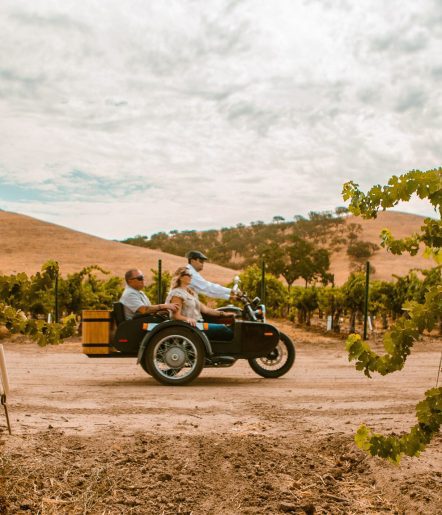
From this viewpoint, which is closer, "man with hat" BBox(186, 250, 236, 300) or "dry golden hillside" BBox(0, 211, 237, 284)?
"man with hat" BBox(186, 250, 236, 300)

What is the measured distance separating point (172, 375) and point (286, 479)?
421 centimetres

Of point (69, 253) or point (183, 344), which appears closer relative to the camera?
point (183, 344)

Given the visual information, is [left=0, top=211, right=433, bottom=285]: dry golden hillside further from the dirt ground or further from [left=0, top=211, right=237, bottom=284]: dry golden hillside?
the dirt ground

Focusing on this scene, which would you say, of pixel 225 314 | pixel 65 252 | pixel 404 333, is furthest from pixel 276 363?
pixel 65 252

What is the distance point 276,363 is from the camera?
30.3 feet

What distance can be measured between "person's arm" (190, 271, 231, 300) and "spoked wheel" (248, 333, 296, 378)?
104cm

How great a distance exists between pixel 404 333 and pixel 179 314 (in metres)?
5.45

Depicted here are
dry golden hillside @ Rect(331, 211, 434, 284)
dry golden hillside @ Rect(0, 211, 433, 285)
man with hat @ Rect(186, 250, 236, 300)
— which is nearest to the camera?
man with hat @ Rect(186, 250, 236, 300)

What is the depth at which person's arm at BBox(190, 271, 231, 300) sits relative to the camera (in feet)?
28.7

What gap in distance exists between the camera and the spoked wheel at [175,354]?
8383 millimetres

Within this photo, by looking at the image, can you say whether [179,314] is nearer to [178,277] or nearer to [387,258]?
[178,277]

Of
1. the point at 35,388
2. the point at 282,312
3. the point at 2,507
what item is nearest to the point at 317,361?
the point at 35,388

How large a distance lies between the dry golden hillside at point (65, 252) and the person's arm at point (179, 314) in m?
38.8

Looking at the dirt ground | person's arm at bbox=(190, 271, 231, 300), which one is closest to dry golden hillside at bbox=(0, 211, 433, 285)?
person's arm at bbox=(190, 271, 231, 300)
